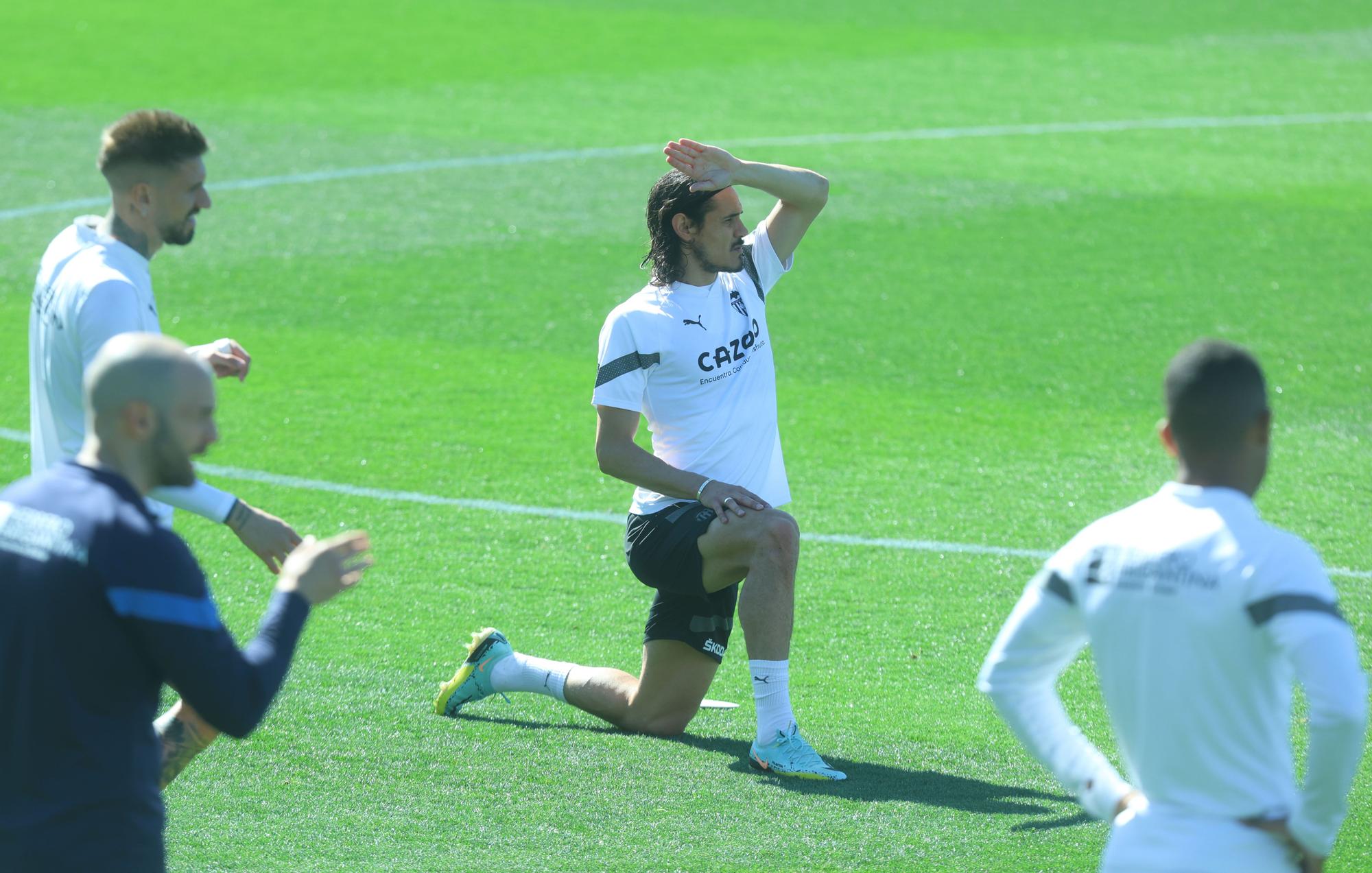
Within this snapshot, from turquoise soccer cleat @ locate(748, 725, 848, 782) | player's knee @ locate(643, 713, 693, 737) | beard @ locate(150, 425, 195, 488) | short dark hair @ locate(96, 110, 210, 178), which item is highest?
short dark hair @ locate(96, 110, 210, 178)

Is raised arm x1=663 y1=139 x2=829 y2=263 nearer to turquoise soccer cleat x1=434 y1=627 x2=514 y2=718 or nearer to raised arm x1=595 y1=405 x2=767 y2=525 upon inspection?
raised arm x1=595 y1=405 x2=767 y2=525

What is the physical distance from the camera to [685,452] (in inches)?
235

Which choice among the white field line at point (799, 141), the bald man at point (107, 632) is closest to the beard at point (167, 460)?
the bald man at point (107, 632)

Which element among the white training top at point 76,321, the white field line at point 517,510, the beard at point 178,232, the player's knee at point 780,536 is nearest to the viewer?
the white training top at point 76,321

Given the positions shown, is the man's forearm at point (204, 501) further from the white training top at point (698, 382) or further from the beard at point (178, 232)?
the white training top at point (698, 382)

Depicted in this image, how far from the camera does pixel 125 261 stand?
463cm

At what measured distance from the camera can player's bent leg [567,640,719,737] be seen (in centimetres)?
589

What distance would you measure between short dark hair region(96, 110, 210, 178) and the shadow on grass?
2.72 m

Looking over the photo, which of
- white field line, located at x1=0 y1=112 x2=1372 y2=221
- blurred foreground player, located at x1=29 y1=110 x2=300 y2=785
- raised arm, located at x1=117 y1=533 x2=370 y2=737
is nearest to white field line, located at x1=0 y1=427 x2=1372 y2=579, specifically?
blurred foreground player, located at x1=29 y1=110 x2=300 y2=785

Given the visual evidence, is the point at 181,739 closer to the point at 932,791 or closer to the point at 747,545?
the point at 747,545

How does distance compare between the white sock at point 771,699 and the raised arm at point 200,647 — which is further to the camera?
the white sock at point 771,699

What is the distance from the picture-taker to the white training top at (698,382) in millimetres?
5836

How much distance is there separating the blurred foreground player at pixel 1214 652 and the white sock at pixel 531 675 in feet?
10.7

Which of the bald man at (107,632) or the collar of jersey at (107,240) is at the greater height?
the collar of jersey at (107,240)
